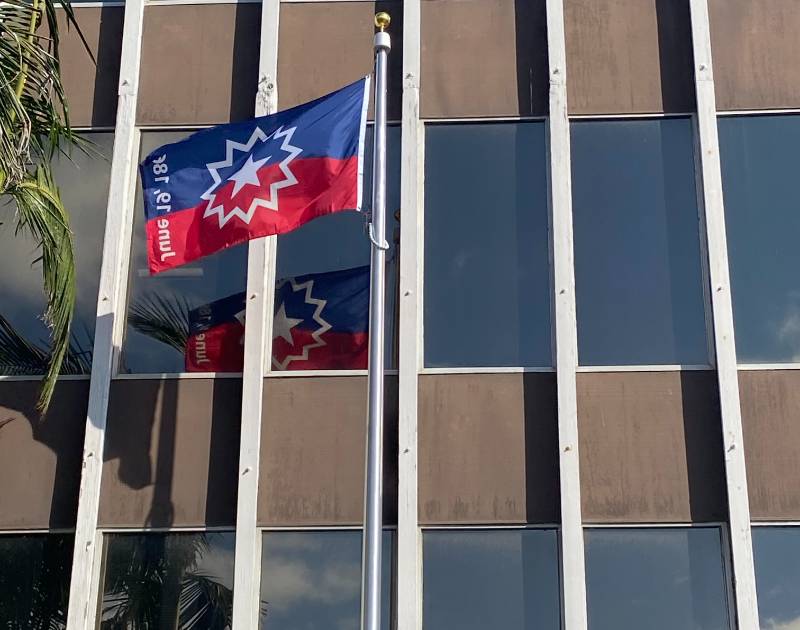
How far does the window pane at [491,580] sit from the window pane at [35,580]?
3.49m

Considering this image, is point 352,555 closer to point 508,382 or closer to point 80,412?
point 508,382

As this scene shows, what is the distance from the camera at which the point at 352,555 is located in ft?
37.9

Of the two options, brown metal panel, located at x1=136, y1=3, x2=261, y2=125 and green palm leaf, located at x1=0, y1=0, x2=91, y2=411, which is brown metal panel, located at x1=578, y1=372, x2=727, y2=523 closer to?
brown metal panel, located at x1=136, y1=3, x2=261, y2=125

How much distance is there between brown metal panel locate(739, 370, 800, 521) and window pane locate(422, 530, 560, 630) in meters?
1.98

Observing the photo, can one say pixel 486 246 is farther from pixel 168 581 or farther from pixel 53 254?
pixel 168 581

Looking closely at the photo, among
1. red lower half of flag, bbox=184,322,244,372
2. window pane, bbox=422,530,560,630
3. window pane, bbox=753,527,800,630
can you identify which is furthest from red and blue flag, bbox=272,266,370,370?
window pane, bbox=753,527,800,630

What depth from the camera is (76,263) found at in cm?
1277

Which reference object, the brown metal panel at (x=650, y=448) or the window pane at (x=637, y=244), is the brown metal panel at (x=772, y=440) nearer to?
the brown metal panel at (x=650, y=448)

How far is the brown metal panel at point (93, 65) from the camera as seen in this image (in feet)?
43.2

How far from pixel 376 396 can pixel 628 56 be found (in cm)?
551

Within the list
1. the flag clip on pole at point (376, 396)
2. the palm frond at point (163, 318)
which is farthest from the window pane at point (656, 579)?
the palm frond at point (163, 318)

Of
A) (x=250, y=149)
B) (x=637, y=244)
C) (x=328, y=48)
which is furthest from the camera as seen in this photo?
(x=328, y=48)

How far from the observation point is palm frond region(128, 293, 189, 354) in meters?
12.4

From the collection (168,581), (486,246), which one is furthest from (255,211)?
(168,581)
